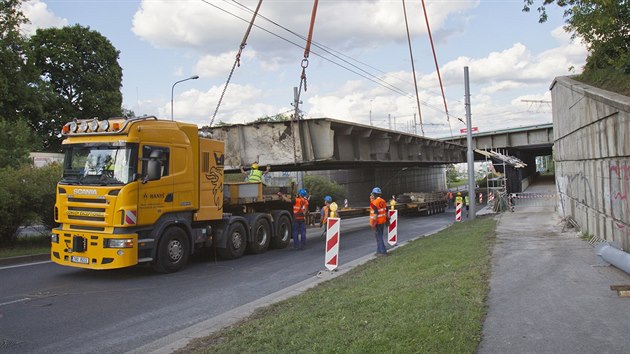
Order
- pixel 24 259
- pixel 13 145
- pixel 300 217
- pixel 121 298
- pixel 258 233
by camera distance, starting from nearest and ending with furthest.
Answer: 1. pixel 121 298
2. pixel 24 259
3. pixel 258 233
4. pixel 300 217
5. pixel 13 145

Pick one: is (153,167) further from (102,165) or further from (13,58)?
(13,58)

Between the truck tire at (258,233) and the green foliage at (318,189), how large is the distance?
18.5 metres

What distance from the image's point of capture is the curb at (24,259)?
1236 centimetres

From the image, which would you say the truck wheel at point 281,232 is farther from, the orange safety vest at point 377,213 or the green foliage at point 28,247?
the green foliage at point 28,247

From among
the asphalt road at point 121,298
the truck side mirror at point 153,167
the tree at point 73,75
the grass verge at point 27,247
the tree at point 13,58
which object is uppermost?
the tree at point 73,75

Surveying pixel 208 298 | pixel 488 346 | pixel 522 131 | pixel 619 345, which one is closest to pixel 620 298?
pixel 619 345

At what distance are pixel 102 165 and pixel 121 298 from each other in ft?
10.1

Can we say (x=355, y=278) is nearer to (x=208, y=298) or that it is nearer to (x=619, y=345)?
(x=208, y=298)

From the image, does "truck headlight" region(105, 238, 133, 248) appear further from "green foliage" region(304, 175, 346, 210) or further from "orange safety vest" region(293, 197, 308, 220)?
"green foliage" region(304, 175, 346, 210)

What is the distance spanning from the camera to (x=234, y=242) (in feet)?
44.9

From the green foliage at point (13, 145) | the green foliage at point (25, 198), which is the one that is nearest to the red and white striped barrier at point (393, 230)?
the green foliage at point (25, 198)

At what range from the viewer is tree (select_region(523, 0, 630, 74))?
39.0ft

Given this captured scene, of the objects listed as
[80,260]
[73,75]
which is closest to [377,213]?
[80,260]

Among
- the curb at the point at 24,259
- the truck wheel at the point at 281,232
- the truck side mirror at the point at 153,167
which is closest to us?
the truck side mirror at the point at 153,167
